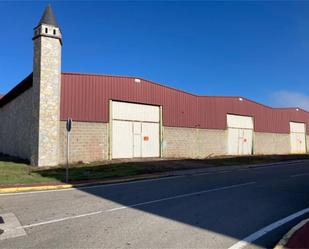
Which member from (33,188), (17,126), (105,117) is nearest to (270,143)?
(105,117)

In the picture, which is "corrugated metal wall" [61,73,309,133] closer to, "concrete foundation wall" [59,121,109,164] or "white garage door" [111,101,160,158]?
"concrete foundation wall" [59,121,109,164]

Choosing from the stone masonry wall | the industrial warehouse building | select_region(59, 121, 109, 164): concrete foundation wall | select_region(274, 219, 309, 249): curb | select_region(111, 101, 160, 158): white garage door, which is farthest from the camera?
select_region(111, 101, 160, 158): white garage door

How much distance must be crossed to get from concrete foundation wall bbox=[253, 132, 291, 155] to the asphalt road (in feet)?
90.5

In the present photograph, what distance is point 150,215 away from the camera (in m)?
8.52

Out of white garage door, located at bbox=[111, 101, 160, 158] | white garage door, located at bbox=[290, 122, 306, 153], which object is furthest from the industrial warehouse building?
white garage door, located at bbox=[290, 122, 306, 153]

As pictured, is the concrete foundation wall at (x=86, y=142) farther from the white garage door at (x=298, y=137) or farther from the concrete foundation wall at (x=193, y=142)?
the white garage door at (x=298, y=137)

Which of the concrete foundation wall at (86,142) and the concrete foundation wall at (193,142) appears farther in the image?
the concrete foundation wall at (193,142)

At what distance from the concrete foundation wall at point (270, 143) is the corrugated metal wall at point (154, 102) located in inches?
31.6

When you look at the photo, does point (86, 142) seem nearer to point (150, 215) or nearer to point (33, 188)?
point (33, 188)

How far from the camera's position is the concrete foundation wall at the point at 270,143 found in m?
40.7

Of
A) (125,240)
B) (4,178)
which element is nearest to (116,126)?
(4,178)

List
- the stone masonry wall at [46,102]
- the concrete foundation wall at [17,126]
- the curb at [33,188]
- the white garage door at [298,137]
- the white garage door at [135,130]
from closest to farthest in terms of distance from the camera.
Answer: the curb at [33,188], the stone masonry wall at [46,102], the concrete foundation wall at [17,126], the white garage door at [135,130], the white garage door at [298,137]

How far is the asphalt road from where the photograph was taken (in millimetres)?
6492

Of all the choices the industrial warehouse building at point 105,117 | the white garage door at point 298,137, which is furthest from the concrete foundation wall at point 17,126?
the white garage door at point 298,137
